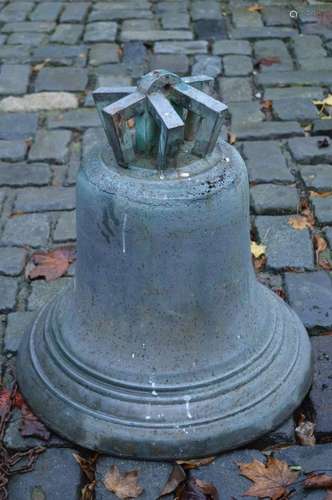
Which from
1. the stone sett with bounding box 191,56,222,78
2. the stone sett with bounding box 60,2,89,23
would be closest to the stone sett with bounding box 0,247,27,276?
the stone sett with bounding box 191,56,222,78

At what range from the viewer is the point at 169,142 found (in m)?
2.30

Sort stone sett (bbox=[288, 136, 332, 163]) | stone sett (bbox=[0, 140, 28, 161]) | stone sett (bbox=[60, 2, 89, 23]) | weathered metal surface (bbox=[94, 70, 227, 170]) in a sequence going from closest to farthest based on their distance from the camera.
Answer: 1. weathered metal surface (bbox=[94, 70, 227, 170])
2. stone sett (bbox=[288, 136, 332, 163])
3. stone sett (bbox=[0, 140, 28, 161])
4. stone sett (bbox=[60, 2, 89, 23])

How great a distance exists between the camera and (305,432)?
8.75 ft

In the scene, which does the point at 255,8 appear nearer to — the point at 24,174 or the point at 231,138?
the point at 231,138

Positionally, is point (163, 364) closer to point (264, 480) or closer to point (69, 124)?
point (264, 480)

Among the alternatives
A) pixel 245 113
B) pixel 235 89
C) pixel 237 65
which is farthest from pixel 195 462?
pixel 237 65

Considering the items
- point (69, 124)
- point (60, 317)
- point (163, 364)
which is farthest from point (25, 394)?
point (69, 124)

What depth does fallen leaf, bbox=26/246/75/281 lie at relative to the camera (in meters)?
3.46

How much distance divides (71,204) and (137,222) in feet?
5.50

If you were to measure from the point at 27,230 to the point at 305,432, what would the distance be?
1747mm

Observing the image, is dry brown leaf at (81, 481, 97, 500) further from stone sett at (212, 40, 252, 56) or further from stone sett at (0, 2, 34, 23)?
stone sett at (0, 2, 34, 23)

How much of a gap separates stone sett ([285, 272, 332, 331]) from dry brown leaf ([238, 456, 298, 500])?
75 cm

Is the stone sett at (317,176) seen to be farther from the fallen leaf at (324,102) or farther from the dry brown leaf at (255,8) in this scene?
the dry brown leaf at (255,8)

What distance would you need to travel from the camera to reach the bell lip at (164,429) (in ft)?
8.14
